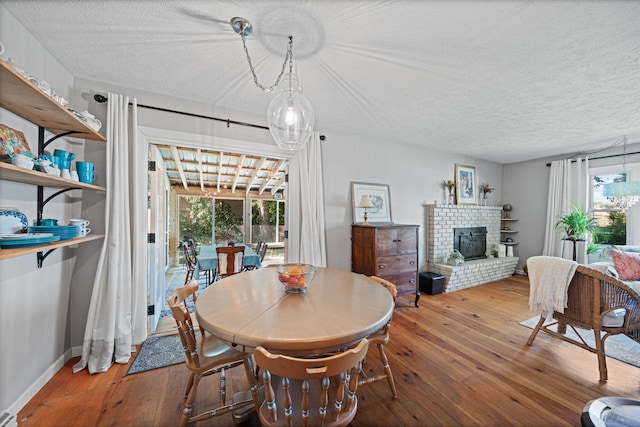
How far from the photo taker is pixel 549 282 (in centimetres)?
224

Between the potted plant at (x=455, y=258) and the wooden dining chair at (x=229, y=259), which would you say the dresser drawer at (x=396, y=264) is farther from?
the wooden dining chair at (x=229, y=259)

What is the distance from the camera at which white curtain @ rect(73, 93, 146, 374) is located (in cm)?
202

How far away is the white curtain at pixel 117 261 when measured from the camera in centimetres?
202

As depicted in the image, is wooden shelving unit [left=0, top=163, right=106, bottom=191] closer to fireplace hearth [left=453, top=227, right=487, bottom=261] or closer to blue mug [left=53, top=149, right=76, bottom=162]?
blue mug [left=53, top=149, right=76, bottom=162]

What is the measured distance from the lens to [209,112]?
2.67 metres

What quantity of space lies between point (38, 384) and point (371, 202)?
3738 millimetres

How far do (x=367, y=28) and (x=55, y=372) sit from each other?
3508mm

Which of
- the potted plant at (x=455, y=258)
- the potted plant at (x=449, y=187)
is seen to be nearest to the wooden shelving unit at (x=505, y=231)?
the potted plant at (x=449, y=187)

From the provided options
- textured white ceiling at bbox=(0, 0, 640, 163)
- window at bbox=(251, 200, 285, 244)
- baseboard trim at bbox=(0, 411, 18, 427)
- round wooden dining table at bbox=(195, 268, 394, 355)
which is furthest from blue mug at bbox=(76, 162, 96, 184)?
window at bbox=(251, 200, 285, 244)

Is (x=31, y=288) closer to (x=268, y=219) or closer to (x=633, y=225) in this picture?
(x=268, y=219)

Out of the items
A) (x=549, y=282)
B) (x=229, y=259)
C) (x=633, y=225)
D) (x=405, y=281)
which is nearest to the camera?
(x=549, y=282)

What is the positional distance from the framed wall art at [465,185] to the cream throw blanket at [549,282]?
8.36 feet

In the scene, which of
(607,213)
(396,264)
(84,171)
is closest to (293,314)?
(84,171)

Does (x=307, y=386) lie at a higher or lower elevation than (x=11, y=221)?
lower
